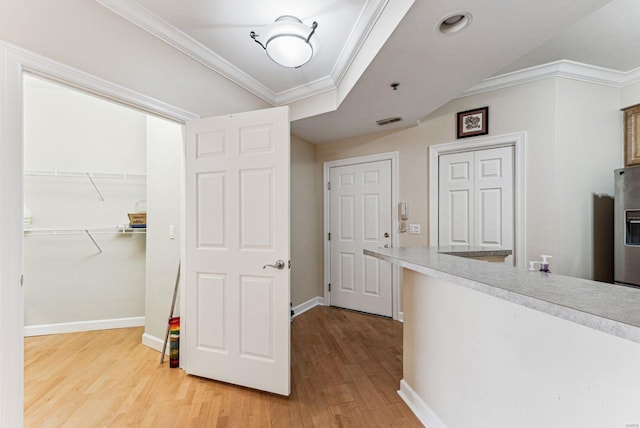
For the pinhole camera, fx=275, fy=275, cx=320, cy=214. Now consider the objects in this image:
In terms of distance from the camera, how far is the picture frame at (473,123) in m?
2.80

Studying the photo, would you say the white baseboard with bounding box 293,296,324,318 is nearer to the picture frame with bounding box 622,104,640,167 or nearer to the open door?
the open door

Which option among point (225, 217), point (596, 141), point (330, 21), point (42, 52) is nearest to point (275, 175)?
point (225, 217)

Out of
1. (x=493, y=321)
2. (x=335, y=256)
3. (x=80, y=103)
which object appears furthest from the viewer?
(x=335, y=256)

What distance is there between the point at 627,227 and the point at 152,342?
4305mm

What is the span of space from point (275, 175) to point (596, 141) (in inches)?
120

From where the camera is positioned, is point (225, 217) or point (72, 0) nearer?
point (72, 0)

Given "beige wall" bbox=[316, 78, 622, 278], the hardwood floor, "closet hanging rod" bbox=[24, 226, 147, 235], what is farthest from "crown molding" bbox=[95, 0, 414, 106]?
the hardwood floor

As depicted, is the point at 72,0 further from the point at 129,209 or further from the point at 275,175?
the point at 129,209

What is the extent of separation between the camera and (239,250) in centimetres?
200

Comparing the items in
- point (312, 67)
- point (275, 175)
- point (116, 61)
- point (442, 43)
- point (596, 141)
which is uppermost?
point (312, 67)

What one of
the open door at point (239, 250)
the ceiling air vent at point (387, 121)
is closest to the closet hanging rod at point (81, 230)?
the open door at point (239, 250)

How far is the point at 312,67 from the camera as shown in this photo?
2.54 m

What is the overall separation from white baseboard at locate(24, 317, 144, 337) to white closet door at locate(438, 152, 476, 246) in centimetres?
358

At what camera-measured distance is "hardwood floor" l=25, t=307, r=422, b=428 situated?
5.40ft
